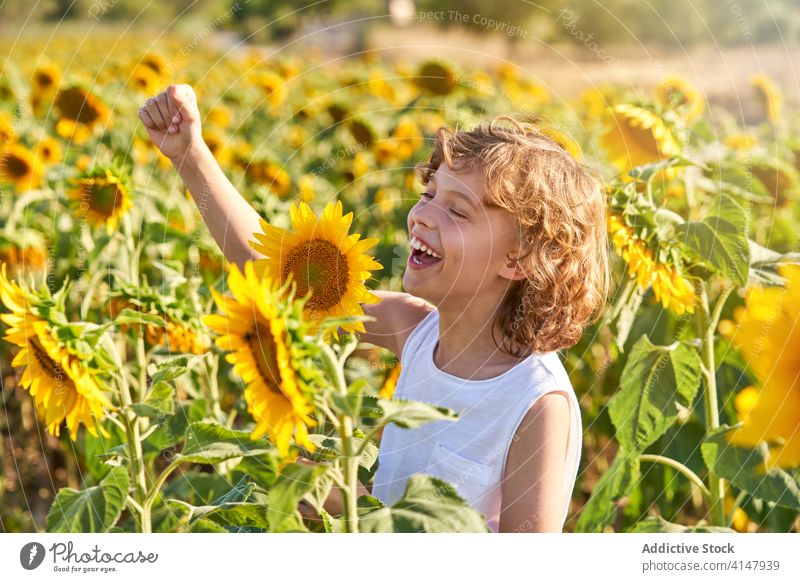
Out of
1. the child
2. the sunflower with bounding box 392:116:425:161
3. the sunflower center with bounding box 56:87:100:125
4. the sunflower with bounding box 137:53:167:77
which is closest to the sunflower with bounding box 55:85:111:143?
the sunflower center with bounding box 56:87:100:125

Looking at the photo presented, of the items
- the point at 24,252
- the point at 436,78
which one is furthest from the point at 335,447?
the point at 436,78

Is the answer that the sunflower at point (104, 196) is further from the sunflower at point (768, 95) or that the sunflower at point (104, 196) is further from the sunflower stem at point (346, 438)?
the sunflower at point (768, 95)

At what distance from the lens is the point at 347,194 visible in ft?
9.05

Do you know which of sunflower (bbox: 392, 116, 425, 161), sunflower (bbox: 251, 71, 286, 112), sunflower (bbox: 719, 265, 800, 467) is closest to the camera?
sunflower (bbox: 719, 265, 800, 467)

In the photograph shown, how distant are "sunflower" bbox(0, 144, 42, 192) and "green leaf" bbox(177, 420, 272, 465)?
1747 millimetres

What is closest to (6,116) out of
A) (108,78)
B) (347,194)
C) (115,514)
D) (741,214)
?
(108,78)

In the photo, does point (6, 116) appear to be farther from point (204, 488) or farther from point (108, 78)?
point (204, 488)

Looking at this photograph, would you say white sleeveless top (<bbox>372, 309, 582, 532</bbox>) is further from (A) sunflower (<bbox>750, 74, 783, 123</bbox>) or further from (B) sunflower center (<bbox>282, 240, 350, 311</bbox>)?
(A) sunflower (<bbox>750, 74, 783, 123</bbox>)

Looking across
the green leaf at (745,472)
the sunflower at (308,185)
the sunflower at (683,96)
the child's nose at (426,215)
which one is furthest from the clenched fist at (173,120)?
the sunflower at (683,96)

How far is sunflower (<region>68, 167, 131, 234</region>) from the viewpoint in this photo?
1.73m

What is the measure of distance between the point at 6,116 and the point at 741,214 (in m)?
2.27
